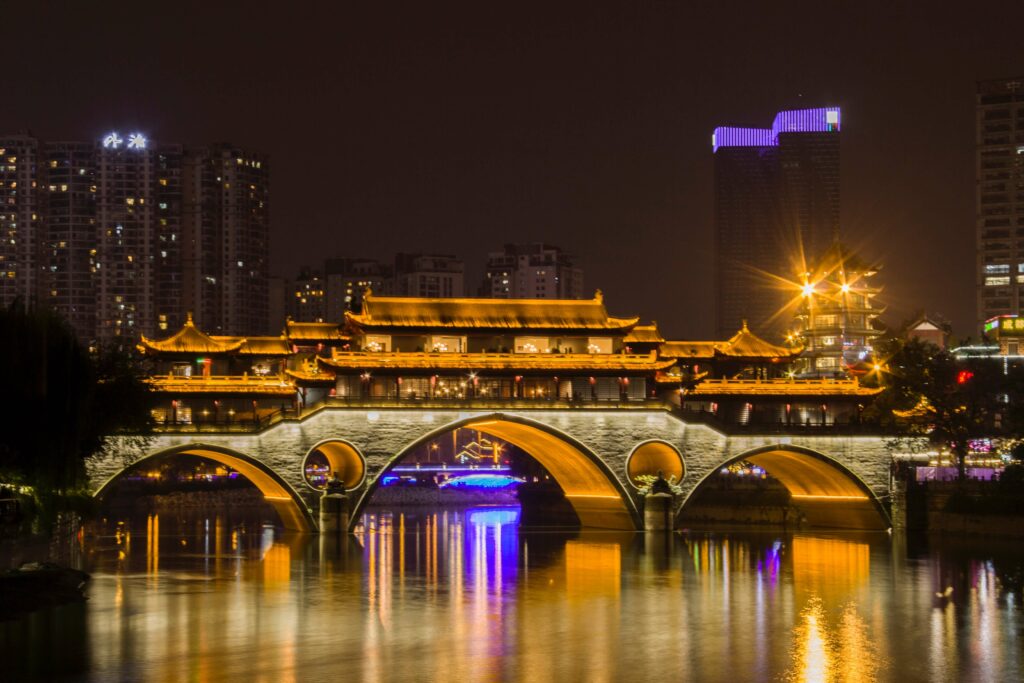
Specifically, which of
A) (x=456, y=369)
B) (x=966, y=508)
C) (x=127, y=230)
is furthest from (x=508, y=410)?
(x=127, y=230)

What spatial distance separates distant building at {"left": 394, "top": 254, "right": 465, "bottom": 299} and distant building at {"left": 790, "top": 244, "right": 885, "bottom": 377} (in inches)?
2783

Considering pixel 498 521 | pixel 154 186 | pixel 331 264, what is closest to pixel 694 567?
pixel 498 521

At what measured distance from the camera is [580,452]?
183ft

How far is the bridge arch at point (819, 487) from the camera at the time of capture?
57.5 metres

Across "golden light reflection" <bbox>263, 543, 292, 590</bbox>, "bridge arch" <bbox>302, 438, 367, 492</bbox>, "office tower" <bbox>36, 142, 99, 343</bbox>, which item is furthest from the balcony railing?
"office tower" <bbox>36, 142, 99, 343</bbox>

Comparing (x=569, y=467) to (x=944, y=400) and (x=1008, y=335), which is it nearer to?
(x=944, y=400)

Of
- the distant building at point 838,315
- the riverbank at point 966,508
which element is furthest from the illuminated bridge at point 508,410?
the distant building at point 838,315

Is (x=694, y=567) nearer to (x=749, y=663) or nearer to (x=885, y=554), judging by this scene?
(x=885, y=554)

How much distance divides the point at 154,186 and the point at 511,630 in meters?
97.4

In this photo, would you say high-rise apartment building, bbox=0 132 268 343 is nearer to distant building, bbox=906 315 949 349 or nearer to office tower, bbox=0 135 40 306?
office tower, bbox=0 135 40 306

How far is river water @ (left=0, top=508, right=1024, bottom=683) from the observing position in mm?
26969

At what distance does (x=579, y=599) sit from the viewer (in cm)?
3716

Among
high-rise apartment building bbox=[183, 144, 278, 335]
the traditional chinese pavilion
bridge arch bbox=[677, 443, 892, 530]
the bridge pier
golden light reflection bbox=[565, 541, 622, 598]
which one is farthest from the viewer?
high-rise apartment building bbox=[183, 144, 278, 335]

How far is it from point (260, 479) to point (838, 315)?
34.1m
